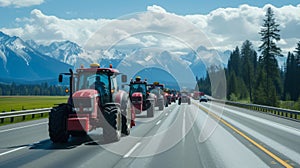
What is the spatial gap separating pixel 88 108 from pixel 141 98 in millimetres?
13760

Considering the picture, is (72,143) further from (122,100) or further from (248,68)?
(248,68)

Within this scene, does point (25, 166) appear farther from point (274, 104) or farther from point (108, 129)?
point (274, 104)

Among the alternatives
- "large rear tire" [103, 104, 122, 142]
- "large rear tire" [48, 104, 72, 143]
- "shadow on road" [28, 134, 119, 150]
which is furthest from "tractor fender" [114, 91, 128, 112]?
"large rear tire" [48, 104, 72, 143]

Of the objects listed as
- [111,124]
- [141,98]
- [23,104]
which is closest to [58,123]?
[111,124]

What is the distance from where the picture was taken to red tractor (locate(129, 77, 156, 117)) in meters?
25.8

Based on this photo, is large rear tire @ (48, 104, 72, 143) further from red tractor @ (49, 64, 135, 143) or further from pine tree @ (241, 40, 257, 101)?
pine tree @ (241, 40, 257, 101)

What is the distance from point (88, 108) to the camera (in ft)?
40.7

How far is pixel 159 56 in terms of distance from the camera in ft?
98.0

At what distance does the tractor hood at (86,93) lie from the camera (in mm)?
12414

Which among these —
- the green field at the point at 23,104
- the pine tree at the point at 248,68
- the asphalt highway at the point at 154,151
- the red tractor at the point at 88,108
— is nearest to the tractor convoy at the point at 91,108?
the red tractor at the point at 88,108

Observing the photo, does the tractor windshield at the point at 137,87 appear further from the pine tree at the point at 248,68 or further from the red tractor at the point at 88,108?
the pine tree at the point at 248,68

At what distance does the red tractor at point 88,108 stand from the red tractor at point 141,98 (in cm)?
1133

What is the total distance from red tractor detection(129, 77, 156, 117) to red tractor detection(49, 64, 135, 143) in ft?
37.2

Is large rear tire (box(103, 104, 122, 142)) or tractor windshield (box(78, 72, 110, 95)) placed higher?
tractor windshield (box(78, 72, 110, 95))
